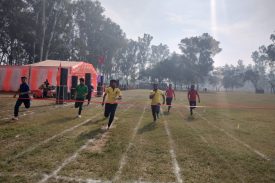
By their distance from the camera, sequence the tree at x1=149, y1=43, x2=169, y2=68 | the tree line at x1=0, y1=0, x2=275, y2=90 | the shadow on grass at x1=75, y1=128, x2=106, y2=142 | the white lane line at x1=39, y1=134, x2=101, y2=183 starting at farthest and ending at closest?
1. the tree at x1=149, y1=43, x2=169, y2=68
2. the tree line at x1=0, y1=0, x2=275, y2=90
3. the shadow on grass at x1=75, y1=128, x2=106, y2=142
4. the white lane line at x1=39, y1=134, x2=101, y2=183

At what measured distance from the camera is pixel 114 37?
7000 centimetres

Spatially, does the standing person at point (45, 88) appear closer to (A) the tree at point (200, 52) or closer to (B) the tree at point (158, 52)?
(A) the tree at point (200, 52)

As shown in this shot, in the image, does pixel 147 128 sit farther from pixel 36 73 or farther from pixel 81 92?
pixel 36 73

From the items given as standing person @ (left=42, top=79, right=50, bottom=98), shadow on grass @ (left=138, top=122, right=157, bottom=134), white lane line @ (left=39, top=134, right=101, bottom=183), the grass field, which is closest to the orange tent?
standing person @ (left=42, top=79, right=50, bottom=98)

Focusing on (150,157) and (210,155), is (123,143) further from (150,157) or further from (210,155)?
(210,155)

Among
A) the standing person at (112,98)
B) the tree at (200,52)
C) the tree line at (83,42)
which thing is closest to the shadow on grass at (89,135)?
the standing person at (112,98)

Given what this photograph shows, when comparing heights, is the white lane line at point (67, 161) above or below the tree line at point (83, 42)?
below

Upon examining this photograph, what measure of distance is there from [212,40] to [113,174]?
98339 millimetres

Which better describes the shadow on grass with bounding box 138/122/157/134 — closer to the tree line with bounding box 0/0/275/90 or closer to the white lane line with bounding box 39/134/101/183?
the white lane line with bounding box 39/134/101/183

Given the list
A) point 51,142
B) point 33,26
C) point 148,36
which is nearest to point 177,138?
point 51,142

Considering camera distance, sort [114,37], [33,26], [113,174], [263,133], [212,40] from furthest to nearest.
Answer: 1. [212,40]
2. [114,37]
3. [33,26]
4. [263,133]
5. [113,174]

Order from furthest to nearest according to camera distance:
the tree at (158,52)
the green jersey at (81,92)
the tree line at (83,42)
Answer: the tree at (158,52), the tree line at (83,42), the green jersey at (81,92)

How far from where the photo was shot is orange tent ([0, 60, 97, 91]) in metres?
28.0

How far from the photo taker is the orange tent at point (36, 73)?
91.8 feet
